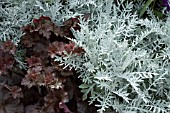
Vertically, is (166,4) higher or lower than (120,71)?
higher

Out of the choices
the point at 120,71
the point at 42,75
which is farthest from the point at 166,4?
the point at 42,75

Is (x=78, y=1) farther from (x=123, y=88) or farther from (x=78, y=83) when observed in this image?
(x=123, y=88)

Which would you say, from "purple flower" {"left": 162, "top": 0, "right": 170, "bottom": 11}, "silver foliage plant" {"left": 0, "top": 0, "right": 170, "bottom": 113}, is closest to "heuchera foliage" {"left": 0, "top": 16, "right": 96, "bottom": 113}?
"silver foliage plant" {"left": 0, "top": 0, "right": 170, "bottom": 113}

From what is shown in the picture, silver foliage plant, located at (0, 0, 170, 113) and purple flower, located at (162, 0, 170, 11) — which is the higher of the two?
purple flower, located at (162, 0, 170, 11)

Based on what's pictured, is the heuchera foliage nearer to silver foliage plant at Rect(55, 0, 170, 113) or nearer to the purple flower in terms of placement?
silver foliage plant at Rect(55, 0, 170, 113)

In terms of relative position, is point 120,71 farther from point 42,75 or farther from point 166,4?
point 166,4

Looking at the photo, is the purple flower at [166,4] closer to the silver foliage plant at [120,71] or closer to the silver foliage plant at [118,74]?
the silver foliage plant at [120,71]

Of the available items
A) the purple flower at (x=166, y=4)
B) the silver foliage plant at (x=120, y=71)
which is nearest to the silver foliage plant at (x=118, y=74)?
the silver foliage plant at (x=120, y=71)

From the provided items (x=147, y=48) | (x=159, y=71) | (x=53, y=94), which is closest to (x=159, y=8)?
(x=147, y=48)

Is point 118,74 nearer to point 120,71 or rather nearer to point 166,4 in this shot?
point 120,71

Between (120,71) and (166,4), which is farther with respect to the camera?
(166,4)

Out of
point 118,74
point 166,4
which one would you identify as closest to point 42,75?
point 118,74
